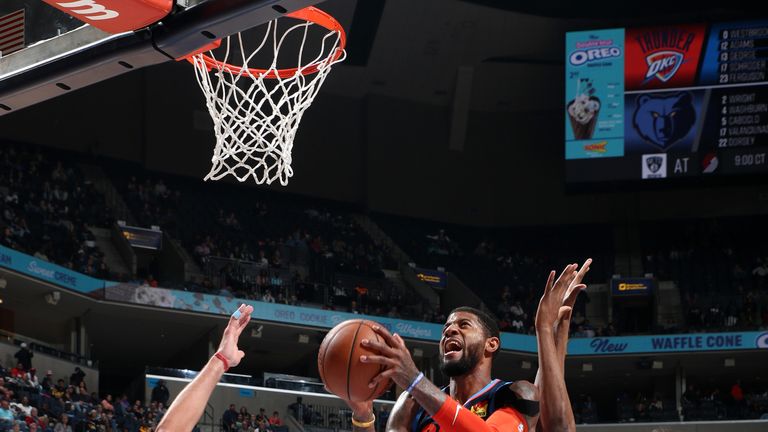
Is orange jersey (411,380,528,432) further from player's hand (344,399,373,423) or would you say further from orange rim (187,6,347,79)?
orange rim (187,6,347,79)

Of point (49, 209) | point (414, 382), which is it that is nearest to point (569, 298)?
point (414, 382)

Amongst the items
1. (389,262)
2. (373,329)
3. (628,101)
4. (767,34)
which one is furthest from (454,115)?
(373,329)

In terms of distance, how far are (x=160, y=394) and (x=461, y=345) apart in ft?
59.1

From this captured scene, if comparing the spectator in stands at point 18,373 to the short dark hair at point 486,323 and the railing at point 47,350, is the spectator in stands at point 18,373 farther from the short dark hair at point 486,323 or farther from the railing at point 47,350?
the short dark hair at point 486,323

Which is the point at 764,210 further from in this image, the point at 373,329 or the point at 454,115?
the point at 373,329

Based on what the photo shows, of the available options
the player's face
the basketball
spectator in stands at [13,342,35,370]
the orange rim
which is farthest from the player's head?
spectator in stands at [13,342,35,370]

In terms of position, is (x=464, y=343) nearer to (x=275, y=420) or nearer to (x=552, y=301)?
(x=552, y=301)

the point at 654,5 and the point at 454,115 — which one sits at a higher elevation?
the point at 654,5

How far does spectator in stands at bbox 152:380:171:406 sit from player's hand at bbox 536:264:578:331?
17.9 m

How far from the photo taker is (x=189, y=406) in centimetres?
330

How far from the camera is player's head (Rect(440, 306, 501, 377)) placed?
408cm

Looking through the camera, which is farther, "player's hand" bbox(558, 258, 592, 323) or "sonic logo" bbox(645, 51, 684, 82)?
"sonic logo" bbox(645, 51, 684, 82)

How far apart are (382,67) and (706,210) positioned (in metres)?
9.94

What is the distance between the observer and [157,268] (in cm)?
2578
